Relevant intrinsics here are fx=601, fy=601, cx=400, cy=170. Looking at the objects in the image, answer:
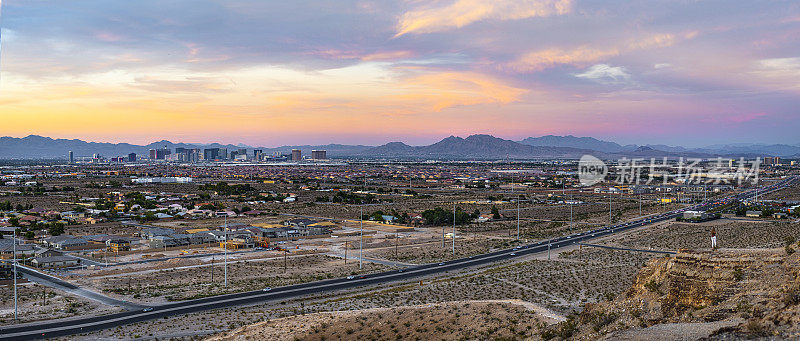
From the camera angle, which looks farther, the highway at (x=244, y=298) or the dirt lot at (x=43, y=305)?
the dirt lot at (x=43, y=305)

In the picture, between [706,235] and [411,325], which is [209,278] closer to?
[411,325]

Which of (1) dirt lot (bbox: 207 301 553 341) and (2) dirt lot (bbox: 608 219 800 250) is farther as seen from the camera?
(2) dirt lot (bbox: 608 219 800 250)

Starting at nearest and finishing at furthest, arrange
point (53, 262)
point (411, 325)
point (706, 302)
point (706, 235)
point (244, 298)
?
point (706, 302)
point (411, 325)
point (244, 298)
point (53, 262)
point (706, 235)

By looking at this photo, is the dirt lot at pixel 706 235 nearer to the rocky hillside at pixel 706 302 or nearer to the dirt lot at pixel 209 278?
the dirt lot at pixel 209 278

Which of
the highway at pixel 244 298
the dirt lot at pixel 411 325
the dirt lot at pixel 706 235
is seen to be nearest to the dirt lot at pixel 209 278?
the highway at pixel 244 298

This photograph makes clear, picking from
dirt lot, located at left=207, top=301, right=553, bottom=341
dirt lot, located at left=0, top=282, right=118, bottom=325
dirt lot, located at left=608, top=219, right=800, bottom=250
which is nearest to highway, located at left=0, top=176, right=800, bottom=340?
dirt lot, located at left=0, top=282, right=118, bottom=325

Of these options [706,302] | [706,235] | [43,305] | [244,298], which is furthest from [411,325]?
[706,235]

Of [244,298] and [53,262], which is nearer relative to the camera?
[244,298]

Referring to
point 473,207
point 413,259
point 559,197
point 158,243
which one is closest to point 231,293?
point 413,259

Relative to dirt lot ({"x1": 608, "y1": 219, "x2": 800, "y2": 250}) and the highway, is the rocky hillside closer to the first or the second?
the highway
